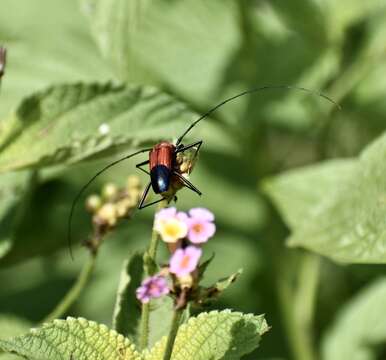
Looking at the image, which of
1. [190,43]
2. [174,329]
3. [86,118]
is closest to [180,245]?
[174,329]

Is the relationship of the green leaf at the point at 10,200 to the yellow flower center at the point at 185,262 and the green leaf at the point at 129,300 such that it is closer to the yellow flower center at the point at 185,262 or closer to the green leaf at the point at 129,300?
the green leaf at the point at 129,300

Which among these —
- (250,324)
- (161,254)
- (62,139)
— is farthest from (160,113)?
(161,254)

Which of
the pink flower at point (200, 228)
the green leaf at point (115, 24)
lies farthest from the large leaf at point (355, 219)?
the green leaf at point (115, 24)

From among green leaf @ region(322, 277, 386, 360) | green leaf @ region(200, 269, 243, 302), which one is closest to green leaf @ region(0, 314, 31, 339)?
green leaf @ region(200, 269, 243, 302)

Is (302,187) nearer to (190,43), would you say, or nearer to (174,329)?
(190,43)

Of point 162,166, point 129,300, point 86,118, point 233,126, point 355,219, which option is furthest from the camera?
point 233,126

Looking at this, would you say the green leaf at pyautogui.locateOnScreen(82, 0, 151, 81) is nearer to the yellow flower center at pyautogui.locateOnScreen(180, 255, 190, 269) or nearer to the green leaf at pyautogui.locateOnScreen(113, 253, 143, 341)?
the green leaf at pyautogui.locateOnScreen(113, 253, 143, 341)

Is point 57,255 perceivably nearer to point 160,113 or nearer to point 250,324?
point 160,113
